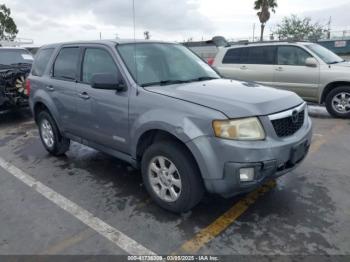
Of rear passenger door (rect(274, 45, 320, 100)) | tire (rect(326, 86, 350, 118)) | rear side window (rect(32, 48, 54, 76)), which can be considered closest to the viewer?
rear side window (rect(32, 48, 54, 76))

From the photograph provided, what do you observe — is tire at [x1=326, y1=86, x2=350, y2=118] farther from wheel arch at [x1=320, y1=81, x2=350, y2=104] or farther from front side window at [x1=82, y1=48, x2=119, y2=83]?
front side window at [x1=82, y1=48, x2=119, y2=83]

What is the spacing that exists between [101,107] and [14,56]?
6676mm

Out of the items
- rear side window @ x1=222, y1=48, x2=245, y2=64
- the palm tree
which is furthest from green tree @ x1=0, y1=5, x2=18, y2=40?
rear side window @ x1=222, y1=48, x2=245, y2=64

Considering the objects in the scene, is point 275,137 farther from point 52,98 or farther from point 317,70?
point 317,70

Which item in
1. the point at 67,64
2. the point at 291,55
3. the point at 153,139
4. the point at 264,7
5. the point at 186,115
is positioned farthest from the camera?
the point at 264,7

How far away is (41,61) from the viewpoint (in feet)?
18.0

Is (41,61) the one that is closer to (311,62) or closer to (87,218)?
(87,218)

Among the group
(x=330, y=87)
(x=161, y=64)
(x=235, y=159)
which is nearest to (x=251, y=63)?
(x=330, y=87)

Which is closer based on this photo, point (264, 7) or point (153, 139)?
point (153, 139)

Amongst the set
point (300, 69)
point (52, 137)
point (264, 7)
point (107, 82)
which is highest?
point (264, 7)

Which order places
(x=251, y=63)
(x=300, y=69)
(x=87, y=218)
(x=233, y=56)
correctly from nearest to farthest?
(x=87, y=218) < (x=300, y=69) < (x=251, y=63) < (x=233, y=56)

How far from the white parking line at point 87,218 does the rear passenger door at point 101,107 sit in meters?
0.81

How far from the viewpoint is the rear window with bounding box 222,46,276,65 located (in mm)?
8352

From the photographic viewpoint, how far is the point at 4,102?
786 cm
